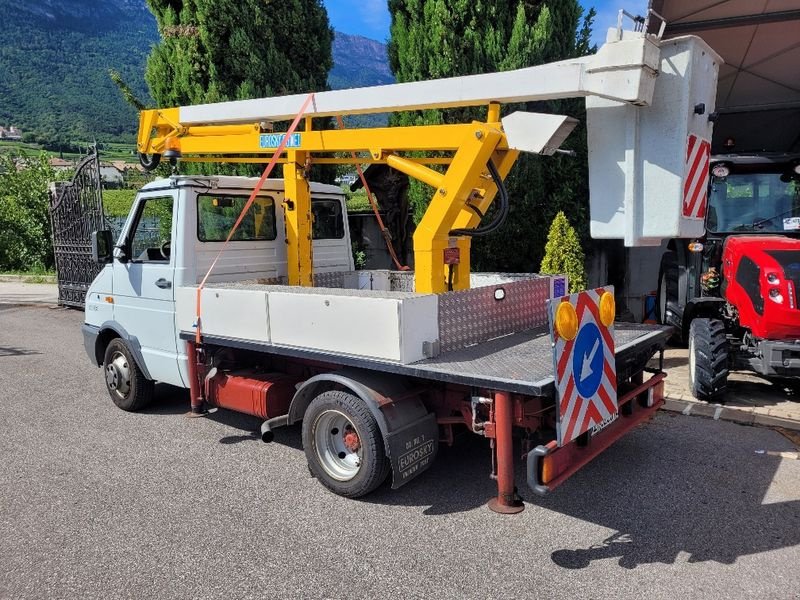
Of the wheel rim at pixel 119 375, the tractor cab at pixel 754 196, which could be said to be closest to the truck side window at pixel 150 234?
the wheel rim at pixel 119 375

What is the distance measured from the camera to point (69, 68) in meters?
141

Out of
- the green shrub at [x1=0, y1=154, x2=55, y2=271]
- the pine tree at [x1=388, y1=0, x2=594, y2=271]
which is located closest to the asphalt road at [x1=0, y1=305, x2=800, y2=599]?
the pine tree at [x1=388, y1=0, x2=594, y2=271]

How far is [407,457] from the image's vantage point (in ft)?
12.8

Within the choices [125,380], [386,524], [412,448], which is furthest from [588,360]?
[125,380]

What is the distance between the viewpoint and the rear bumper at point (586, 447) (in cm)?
329

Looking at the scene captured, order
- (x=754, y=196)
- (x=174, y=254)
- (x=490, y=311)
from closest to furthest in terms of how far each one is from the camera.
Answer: (x=490, y=311) < (x=174, y=254) < (x=754, y=196)

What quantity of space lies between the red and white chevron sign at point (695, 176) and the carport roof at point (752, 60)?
15.5ft

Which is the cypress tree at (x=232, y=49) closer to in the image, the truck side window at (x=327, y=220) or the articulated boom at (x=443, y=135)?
the truck side window at (x=327, y=220)

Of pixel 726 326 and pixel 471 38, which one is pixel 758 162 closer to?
pixel 726 326

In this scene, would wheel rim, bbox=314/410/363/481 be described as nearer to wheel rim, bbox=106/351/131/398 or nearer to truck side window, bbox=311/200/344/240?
truck side window, bbox=311/200/344/240

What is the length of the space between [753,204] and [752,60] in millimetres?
3296

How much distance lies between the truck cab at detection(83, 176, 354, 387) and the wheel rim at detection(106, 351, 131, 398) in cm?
2

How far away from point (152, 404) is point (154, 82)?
26.2 feet

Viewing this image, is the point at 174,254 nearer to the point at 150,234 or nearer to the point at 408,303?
the point at 150,234
